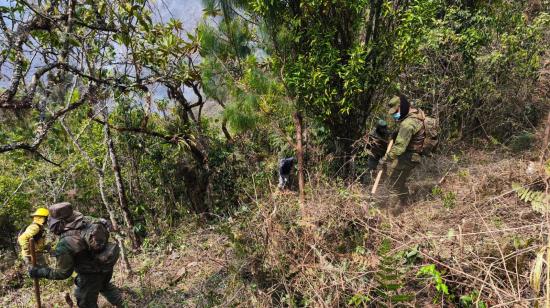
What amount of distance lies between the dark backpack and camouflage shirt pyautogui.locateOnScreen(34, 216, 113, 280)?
41 mm

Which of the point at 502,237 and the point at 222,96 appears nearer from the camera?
the point at 502,237

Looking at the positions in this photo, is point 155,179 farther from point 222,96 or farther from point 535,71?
point 535,71

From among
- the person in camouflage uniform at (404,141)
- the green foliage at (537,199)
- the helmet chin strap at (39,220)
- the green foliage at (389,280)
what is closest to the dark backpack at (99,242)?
the helmet chin strap at (39,220)

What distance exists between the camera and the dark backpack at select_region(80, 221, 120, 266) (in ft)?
11.3

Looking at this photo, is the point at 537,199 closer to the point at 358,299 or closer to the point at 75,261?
the point at 358,299

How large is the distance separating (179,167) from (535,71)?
689cm

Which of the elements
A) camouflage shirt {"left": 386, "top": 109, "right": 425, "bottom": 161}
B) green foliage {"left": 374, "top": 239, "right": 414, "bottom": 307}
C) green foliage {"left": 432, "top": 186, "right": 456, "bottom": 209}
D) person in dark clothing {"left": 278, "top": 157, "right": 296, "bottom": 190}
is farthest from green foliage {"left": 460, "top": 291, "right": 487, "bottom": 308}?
person in dark clothing {"left": 278, "top": 157, "right": 296, "bottom": 190}

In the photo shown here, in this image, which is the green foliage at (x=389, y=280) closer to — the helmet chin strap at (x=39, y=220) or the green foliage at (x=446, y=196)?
the green foliage at (x=446, y=196)

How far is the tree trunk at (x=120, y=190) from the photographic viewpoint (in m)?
4.89

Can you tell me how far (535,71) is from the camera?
22.9 feet

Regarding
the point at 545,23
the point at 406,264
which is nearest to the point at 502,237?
the point at 406,264

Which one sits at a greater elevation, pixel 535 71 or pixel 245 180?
pixel 535 71

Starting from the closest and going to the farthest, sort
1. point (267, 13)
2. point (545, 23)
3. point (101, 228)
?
point (101, 228) < point (267, 13) < point (545, 23)

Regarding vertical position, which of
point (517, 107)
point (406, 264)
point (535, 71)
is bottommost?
point (406, 264)
